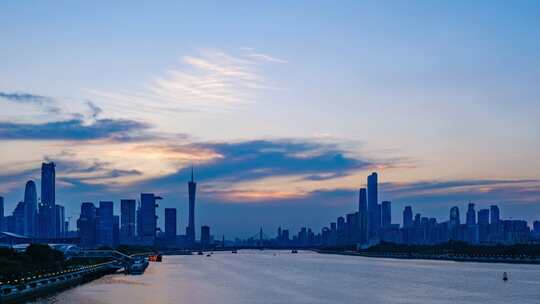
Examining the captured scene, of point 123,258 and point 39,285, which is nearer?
point 39,285

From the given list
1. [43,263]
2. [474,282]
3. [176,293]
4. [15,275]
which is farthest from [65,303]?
[474,282]

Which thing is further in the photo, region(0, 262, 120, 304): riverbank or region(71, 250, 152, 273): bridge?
region(71, 250, 152, 273): bridge

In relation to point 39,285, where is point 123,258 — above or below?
below

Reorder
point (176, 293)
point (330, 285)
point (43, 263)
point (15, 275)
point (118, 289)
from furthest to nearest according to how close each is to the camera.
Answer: point (43, 263) < point (330, 285) < point (118, 289) < point (176, 293) < point (15, 275)

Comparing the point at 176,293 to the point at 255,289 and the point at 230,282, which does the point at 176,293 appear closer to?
the point at 255,289

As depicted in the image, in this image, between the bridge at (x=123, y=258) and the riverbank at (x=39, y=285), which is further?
the bridge at (x=123, y=258)

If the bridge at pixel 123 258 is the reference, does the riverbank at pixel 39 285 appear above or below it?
above

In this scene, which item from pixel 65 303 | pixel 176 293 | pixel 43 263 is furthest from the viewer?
pixel 43 263

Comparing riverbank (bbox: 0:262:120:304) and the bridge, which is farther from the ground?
riverbank (bbox: 0:262:120:304)
